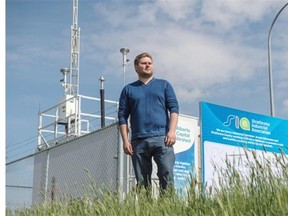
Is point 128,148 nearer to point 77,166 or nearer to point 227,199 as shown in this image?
point 227,199

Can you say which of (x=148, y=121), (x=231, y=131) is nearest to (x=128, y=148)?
(x=148, y=121)

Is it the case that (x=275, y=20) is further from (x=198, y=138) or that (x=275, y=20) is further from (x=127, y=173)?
(x=127, y=173)

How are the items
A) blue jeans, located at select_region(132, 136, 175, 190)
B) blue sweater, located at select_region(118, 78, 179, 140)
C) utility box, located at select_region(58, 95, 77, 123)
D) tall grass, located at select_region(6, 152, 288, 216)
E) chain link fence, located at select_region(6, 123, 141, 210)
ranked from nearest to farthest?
tall grass, located at select_region(6, 152, 288, 216) < blue jeans, located at select_region(132, 136, 175, 190) < blue sweater, located at select_region(118, 78, 179, 140) < chain link fence, located at select_region(6, 123, 141, 210) < utility box, located at select_region(58, 95, 77, 123)

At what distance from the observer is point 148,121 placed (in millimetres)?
5496

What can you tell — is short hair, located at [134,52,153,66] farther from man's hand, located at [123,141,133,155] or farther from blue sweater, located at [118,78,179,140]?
man's hand, located at [123,141,133,155]

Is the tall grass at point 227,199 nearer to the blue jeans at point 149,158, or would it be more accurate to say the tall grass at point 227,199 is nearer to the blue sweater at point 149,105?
the blue jeans at point 149,158

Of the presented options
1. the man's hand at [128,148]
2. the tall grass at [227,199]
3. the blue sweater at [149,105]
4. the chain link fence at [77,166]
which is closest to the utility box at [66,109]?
the chain link fence at [77,166]

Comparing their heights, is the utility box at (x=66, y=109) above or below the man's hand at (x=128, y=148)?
above

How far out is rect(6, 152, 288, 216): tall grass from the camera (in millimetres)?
3262

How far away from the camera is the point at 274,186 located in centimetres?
339

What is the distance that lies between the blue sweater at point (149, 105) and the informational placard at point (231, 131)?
305cm

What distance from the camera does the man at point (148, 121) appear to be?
539 centimetres

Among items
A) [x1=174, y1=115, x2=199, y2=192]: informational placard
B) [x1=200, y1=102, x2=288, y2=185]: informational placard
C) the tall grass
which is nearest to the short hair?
the tall grass

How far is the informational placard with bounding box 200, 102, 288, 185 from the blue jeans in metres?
3.11
